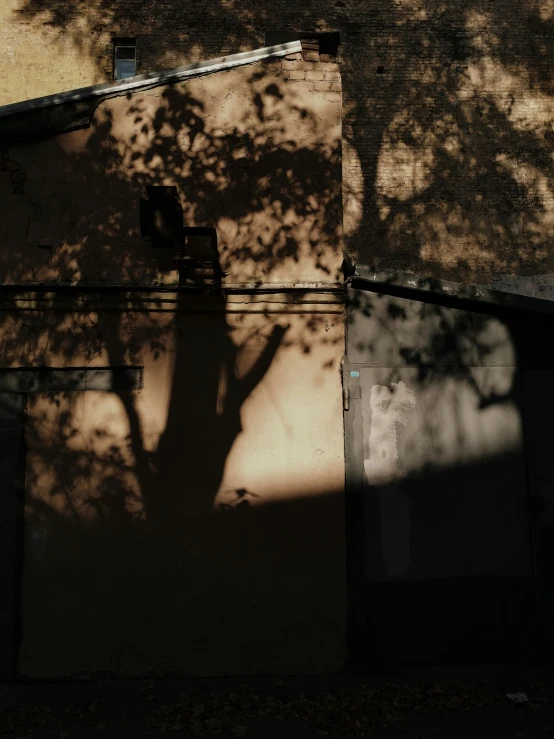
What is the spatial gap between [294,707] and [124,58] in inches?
550

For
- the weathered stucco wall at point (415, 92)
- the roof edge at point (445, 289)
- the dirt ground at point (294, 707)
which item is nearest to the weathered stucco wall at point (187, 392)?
the dirt ground at point (294, 707)

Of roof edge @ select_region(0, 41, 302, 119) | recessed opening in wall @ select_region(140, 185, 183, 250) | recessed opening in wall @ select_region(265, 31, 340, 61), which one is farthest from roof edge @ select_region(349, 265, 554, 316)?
roof edge @ select_region(0, 41, 302, 119)

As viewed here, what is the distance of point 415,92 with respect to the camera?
13773mm

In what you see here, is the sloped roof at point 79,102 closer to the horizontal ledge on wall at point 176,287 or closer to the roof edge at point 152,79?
the roof edge at point 152,79

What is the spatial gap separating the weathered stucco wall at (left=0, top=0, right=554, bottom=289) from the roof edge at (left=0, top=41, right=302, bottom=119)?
7636 millimetres

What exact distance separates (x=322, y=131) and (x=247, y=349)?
2.43m

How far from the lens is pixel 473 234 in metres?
13.6

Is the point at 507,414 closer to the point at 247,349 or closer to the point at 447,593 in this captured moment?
the point at 447,593

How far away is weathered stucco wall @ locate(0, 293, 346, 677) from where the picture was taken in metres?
5.46

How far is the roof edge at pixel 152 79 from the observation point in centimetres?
585

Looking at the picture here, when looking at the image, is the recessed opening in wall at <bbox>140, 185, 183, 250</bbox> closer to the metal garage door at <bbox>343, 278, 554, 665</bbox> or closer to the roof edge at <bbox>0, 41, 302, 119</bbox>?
the roof edge at <bbox>0, 41, 302, 119</bbox>

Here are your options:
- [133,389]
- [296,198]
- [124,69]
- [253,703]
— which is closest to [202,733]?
[253,703]

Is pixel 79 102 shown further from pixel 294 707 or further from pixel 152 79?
pixel 294 707

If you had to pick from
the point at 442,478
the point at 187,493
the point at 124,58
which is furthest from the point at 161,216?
the point at 124,58
